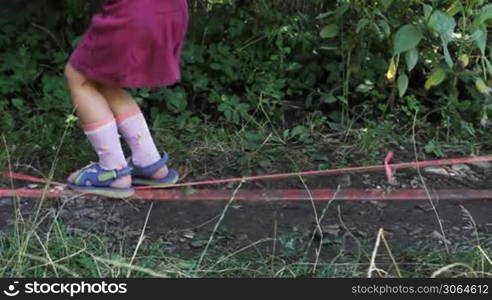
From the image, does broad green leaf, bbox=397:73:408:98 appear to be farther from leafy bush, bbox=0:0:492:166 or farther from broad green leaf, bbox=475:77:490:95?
broad green leaf, bbox=475:77:490:95

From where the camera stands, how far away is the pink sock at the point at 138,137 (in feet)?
11.1

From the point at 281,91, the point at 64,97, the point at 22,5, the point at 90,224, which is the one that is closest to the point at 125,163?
the point at 90,224

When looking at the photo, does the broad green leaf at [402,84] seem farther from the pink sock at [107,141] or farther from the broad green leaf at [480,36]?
the pink sock at [107,141]

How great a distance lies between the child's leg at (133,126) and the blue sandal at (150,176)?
15 mm

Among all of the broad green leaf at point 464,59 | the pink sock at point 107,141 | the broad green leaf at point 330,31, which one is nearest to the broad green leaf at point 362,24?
Result: the broad green leaf at point 330,31

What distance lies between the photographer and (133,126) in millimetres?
3396

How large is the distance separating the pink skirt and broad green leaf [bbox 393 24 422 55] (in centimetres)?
96

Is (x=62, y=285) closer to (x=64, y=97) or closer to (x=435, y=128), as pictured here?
(x=64, y=97)

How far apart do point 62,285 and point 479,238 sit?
1495 millimetres

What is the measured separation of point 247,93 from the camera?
4.27m

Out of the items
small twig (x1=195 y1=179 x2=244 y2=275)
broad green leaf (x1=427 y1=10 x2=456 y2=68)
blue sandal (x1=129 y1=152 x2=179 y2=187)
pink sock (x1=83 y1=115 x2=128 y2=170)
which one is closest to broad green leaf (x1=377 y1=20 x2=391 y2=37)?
broad green leaf (x1=427 y1=10 x2=456 y2=68)

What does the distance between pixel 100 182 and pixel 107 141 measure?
173 mm

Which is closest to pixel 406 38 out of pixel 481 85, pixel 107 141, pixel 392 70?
pixel 392 70

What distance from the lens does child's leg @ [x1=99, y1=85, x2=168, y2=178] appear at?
11.1 feet
